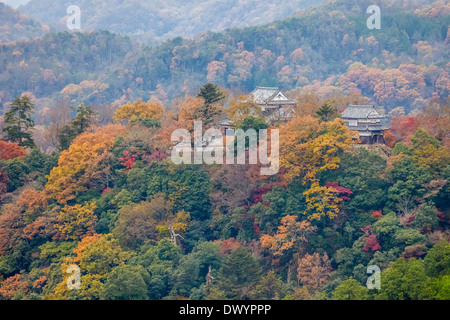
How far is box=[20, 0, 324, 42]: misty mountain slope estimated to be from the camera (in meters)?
126

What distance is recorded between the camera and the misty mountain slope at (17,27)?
104m

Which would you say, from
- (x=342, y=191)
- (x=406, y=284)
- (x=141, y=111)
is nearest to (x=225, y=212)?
(x=342, y=191)

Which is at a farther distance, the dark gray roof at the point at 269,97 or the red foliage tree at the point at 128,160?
the dark gray roof at the point at 269,97

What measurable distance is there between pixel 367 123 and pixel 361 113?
582 mm

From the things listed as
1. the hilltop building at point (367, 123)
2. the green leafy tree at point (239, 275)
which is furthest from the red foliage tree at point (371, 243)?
the hilltop building at point (367, 123)

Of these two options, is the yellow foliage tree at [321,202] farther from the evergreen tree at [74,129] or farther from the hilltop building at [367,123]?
the evergreen tree at [74,129]

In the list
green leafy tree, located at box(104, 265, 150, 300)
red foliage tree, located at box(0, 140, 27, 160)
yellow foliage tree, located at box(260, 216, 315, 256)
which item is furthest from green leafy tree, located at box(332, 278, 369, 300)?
red foliage tree, located at box(0, 140, 27, 160)

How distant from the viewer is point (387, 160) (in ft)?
92.2

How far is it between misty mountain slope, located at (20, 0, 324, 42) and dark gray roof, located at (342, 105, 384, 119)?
303 feet

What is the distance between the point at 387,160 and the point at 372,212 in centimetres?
287

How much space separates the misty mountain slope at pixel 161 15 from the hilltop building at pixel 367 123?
9246cm

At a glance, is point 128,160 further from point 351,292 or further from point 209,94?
point 351,292

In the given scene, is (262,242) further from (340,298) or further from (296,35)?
(296,35)

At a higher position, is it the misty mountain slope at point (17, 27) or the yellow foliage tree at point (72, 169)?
the misty mountain slope at point (17, 27)
